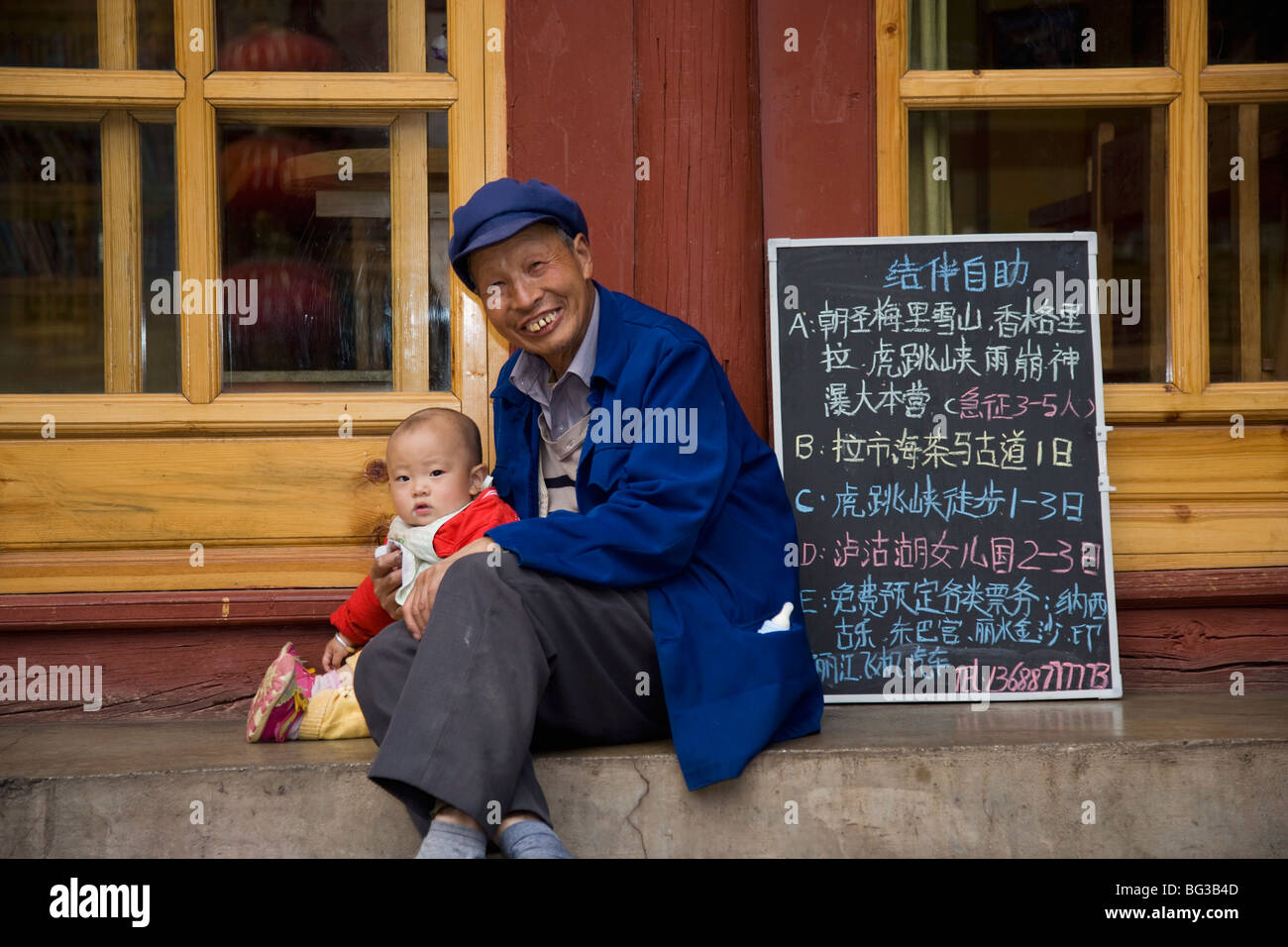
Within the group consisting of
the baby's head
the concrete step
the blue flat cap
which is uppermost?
the blue flat cap

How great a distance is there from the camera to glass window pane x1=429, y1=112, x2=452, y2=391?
3078 mm

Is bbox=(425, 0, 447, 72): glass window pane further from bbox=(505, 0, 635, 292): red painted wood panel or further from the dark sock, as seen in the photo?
the dark sock

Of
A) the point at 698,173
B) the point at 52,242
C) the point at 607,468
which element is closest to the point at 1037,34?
the point at 698,173

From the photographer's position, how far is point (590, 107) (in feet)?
9.73

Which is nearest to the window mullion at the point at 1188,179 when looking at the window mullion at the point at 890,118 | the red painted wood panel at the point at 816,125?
the window mullion at the point at 890,118

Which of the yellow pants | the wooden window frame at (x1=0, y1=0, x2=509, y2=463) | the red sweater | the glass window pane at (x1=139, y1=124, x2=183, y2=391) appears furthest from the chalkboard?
the glass window pane at (x1=139, y1=124, x2=183, y2=391)

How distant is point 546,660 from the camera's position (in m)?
2.08

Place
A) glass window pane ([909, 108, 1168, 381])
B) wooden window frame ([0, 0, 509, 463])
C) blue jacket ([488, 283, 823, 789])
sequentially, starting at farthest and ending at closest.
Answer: glass window pane ([909, 108, 1168, 381]) → wooden window frame ([0, 0, 509, 463]) → blue jacket ([488, 283, 823, 789])

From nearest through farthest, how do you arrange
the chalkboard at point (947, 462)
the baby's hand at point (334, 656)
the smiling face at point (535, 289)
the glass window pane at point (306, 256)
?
the smiling face at point (535, 289) → the baby's hand at point (334, 656) → the chalkboard at point (947, 462) → the glass window pane at point (306, 256)

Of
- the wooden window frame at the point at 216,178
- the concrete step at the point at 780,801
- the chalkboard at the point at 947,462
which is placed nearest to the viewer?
the concrete step at the point at 780,801

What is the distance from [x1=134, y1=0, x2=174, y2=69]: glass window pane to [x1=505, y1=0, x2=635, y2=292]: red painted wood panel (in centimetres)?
96

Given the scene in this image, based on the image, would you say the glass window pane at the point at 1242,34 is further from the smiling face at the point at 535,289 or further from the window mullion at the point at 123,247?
the window mullion at the point at 123,247

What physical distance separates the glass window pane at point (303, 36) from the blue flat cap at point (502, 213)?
1016 millimetres

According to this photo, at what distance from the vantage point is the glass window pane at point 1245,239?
3156 mm
